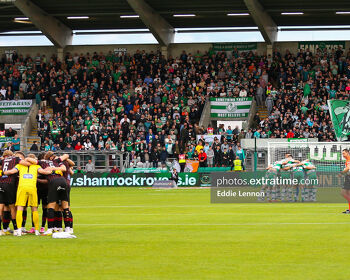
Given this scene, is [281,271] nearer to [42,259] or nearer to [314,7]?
[42,259]

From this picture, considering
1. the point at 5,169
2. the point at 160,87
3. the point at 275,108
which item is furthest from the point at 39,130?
the point at 5,169

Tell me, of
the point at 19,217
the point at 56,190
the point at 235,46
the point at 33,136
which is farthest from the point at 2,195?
the point at 235,46

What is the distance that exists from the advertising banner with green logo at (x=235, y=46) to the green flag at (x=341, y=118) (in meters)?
19.8

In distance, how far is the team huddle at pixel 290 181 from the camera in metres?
27.8

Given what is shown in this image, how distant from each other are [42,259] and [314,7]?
4145 centimetres

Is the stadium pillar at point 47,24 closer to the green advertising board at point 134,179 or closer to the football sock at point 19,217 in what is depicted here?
the green advertising board at point 134,179

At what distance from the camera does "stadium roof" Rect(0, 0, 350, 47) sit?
5041cm

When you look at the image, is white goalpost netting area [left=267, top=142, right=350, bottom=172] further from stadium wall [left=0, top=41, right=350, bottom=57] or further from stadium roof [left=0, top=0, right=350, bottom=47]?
stadium wall [left=0, top=41, right=350, bottom=57]

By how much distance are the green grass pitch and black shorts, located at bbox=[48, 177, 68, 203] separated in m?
0.86

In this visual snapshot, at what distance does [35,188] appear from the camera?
632 inches

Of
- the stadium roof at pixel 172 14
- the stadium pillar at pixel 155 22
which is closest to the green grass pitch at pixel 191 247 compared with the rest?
the stadium pillar at pixel 155 22

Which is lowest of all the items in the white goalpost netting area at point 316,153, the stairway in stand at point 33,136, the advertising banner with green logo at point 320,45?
the white goalpost netting area at point 316,153

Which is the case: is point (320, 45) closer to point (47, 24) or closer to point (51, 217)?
point (47, 24)

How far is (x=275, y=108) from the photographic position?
47500mm
